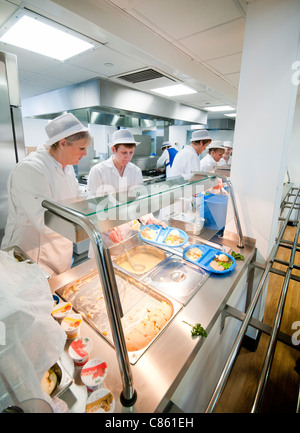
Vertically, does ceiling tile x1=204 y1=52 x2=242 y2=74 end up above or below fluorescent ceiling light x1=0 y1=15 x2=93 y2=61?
above

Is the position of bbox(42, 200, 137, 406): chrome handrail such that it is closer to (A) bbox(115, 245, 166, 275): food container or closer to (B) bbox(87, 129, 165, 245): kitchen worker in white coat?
(A) bbox(115, 245, 166, 275): food container

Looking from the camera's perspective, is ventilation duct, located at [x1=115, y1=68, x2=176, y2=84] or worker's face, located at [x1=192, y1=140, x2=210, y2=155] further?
worker's face, located at [x1=192, y1=140, x2=210, y2=155]

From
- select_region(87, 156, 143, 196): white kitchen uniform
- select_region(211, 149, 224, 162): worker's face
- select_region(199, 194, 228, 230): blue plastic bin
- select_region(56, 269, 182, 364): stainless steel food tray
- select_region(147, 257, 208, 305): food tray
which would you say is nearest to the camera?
select_region(56, 269, 182, 364): stainless steel food tray

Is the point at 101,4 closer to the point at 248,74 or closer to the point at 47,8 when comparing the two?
the point at 47,8

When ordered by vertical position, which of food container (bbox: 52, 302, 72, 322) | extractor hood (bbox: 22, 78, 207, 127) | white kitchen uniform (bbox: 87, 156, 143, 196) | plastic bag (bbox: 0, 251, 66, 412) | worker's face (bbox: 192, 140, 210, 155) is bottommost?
food container (bbox: 52, 302, 72, 322)

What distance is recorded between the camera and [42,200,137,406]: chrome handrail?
0.66 m

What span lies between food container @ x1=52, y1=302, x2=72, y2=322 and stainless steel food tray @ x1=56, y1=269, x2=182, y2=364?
10 centimetres

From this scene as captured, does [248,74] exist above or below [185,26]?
below

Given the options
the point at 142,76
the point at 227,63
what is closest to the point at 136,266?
the point at 227,63

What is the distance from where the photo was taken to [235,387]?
189cm

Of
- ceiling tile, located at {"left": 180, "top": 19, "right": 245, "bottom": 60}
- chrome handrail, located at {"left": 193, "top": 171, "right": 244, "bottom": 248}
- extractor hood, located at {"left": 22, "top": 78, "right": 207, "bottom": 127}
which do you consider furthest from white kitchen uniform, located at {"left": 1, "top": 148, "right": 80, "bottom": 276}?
extractor hood, located at {"left": 22, "top": 78, "right": 207, "bottom": 127}

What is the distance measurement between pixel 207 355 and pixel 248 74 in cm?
209
